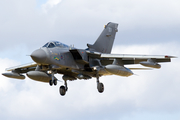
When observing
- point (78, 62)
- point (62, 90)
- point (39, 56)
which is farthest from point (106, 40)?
point (39, 56)

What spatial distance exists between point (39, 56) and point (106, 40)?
10.2 m

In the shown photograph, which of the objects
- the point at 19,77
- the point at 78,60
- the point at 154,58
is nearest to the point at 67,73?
the point at 78,60

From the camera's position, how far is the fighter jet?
3753 cm

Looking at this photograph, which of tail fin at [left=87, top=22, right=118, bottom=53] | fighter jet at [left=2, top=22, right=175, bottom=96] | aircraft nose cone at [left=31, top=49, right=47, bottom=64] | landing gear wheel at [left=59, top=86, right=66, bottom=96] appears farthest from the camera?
tail fin at [left=87, top=22, right=118, bottom=53]

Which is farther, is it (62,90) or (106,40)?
(106,40)

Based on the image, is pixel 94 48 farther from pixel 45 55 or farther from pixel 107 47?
pixel 45 55

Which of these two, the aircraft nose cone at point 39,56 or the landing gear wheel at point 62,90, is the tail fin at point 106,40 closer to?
the landing gear wheel at point 62,90

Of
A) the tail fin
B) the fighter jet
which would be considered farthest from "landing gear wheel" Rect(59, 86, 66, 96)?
the tail fin

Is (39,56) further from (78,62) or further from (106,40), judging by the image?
(106,40)

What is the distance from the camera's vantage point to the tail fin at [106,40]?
43594 millimetres

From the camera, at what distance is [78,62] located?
130ft

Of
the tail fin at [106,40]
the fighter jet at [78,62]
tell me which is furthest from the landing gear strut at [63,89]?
the tail fin at [106,40]

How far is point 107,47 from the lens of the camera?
147 ft

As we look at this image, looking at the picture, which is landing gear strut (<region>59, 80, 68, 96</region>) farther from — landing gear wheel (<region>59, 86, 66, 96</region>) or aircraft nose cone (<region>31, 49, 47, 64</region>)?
aircraft nose cone (<region>31, 49, 47, 64</region>)
